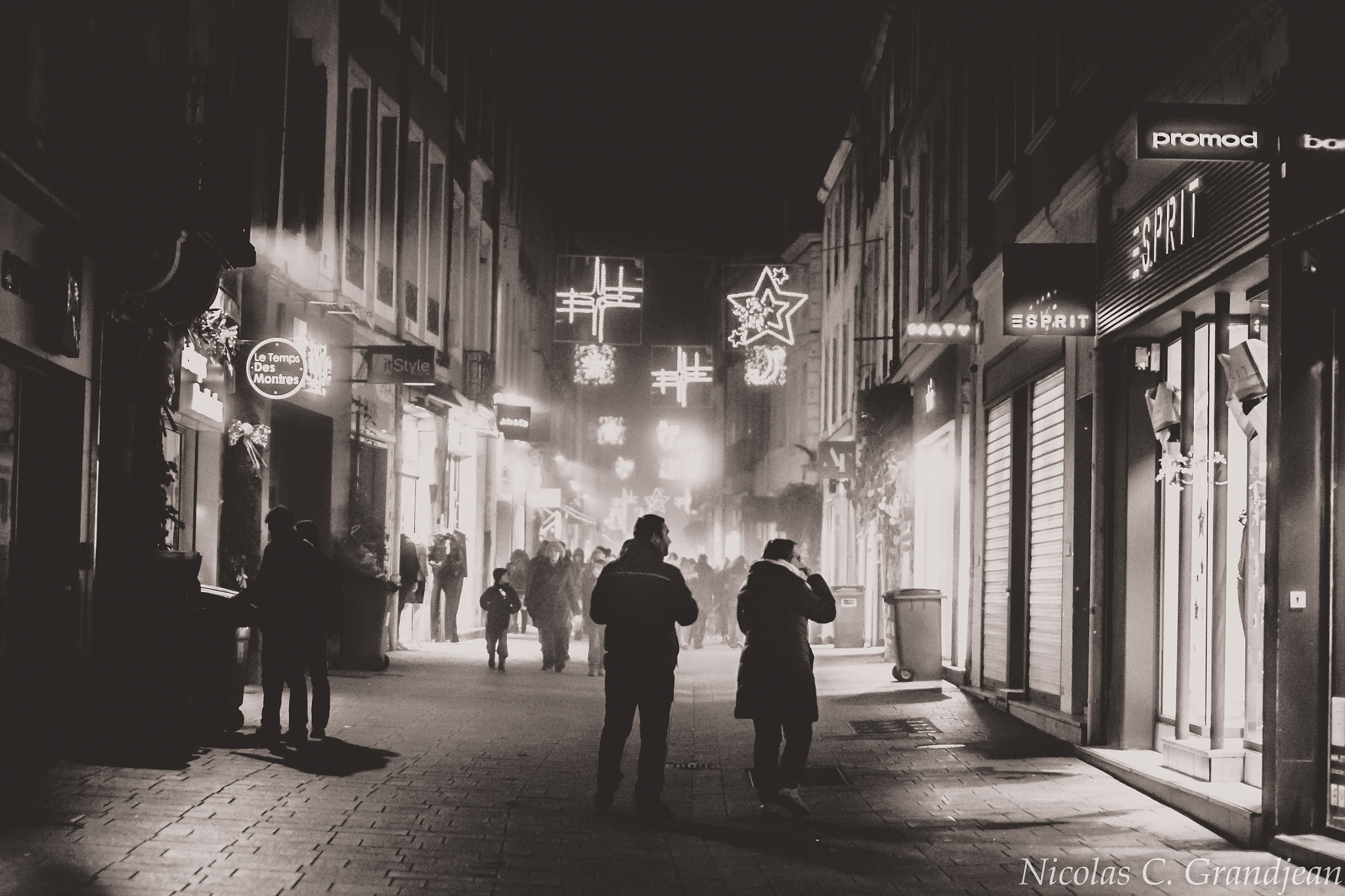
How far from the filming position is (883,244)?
27641mm

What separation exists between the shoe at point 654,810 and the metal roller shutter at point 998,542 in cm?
734

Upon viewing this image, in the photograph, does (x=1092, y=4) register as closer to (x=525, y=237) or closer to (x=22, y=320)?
(x=22, y=320)

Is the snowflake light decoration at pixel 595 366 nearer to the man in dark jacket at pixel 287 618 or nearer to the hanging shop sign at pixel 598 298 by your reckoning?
the hanging shop sign at pixel 598 298

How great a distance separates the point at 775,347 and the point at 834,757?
1605 cm

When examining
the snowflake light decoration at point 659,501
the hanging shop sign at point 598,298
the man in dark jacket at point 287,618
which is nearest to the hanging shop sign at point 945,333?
the man in dark jacket at point 287,618

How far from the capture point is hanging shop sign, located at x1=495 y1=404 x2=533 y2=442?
3059cm

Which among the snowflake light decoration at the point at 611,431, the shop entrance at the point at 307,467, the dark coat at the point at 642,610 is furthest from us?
the snowflake light decoration at the point at 611,431

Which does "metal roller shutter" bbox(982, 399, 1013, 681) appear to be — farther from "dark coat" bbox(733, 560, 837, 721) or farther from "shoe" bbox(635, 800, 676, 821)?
"shoe" bbox(635, 800, 676, 821)

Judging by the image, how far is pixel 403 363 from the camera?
20141mm

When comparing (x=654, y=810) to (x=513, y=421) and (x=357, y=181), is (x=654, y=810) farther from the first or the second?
→ (x=513, y=421)

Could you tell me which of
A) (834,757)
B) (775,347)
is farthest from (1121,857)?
(775,347)

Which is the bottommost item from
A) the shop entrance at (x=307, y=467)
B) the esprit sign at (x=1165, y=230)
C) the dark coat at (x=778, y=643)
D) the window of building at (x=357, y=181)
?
the dark coat at (x=778, y=643)

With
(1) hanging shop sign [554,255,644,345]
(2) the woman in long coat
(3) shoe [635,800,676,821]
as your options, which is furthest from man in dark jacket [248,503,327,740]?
(1) hanging shop sign [554,255,644,345]

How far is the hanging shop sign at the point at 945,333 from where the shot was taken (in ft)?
53.9
